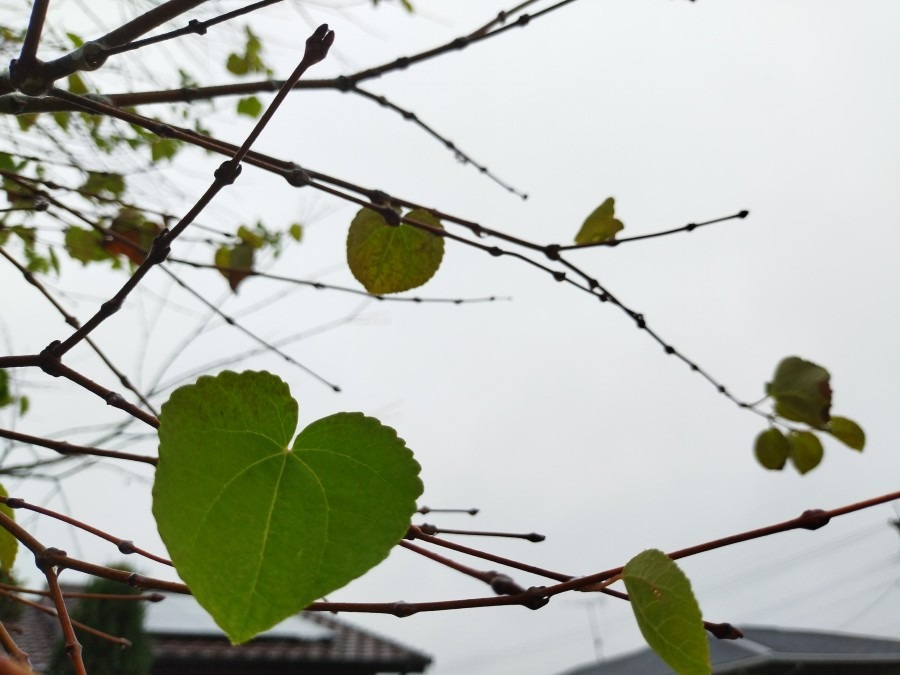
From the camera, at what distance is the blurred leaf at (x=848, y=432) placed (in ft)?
2.80

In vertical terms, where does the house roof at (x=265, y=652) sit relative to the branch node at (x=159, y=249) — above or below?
above

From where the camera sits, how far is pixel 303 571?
34 centimetres

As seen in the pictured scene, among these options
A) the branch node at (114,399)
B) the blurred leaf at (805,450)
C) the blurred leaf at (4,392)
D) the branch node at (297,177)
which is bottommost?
the branch node at (114,399)

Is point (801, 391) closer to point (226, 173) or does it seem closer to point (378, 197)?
point (378, 197)

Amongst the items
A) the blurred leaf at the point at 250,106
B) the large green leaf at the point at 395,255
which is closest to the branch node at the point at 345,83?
the large green leaf at the point at 395,255

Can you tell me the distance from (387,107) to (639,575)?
2.20 feet

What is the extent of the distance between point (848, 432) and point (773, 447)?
0.09 m

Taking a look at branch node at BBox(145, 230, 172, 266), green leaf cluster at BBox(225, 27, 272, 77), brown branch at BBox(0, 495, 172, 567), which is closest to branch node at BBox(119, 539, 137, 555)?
brown branch at BBox(0, 495, 172, 567)

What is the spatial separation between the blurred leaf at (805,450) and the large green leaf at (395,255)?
1.66 feet

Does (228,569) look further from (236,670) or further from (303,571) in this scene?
(236,670)

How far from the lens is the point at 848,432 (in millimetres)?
857

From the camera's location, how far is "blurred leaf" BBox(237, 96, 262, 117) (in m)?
1.63

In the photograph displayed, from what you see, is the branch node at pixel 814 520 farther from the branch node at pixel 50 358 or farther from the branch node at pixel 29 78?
the branch node at pixel 29 78

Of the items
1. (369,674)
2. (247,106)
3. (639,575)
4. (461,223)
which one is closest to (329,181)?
(461,223)
